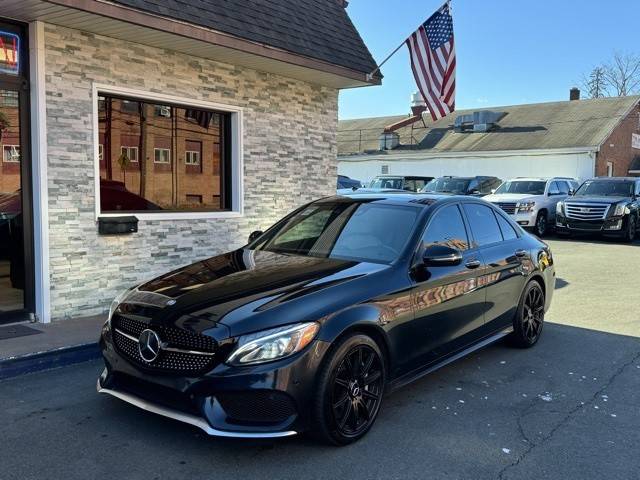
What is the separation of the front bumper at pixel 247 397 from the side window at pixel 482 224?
2492mm

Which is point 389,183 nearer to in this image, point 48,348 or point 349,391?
point 48,348

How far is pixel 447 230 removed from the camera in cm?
505

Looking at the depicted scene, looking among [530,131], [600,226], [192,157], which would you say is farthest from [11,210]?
[530,131]

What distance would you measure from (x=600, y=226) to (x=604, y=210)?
0.46 metres

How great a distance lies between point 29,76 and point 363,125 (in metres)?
35.5

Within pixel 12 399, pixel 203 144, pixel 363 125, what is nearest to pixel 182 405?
pixel 12 399

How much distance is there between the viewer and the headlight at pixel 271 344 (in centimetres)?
338

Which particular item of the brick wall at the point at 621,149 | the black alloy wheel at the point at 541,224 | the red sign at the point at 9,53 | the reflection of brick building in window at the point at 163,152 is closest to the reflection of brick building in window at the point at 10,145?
the red sign at the point at 9,53

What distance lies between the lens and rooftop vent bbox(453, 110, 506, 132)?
3384cm

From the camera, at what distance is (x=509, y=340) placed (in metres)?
6.04

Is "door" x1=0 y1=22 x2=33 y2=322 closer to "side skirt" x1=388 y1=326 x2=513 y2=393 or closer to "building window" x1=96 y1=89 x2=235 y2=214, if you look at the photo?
"building window" x1=96 y1=89 x2=235 y2=214

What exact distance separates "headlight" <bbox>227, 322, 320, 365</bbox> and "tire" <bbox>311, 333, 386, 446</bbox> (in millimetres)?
226

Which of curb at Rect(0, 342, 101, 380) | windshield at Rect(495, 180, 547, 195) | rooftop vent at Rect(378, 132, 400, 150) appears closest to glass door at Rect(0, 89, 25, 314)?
curb at Rect(0, 342, 101, 380)

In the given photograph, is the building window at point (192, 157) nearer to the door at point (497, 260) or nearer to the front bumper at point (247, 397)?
the door at point (497, 260)
